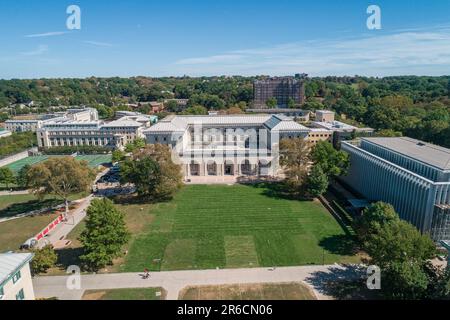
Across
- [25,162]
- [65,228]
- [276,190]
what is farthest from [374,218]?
[25,162]

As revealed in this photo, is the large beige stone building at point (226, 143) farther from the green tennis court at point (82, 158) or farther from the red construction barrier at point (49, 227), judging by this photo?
the red construction barrier at point (49, 227)

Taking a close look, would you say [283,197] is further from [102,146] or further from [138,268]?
[102,146]

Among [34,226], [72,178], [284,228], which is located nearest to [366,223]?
[284,228]

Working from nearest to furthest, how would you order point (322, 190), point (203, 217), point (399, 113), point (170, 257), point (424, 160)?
point (170, 257) < point (424, 160) < point (203, 217) < point (322, 190) < point (399, 113)

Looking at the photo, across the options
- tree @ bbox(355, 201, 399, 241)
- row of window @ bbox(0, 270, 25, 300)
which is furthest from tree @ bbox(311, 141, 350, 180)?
row of window @ bbox(0, 270, 25, 300)

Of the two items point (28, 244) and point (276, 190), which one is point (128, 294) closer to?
point (28, 244)
